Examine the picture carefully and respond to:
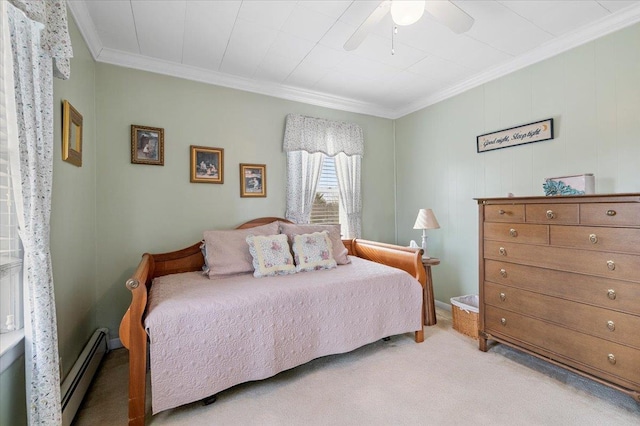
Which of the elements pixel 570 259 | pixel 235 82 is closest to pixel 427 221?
pixel 570 259

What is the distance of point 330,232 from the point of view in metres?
2.96

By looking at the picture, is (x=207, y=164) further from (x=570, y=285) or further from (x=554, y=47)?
(x=554, y=47)

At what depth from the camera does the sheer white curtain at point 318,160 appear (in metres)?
3.22

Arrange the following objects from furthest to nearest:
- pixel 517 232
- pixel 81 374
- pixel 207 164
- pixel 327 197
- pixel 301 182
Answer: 1. pixel 327 197
2. pixel 301 182
3. pixel 207 164
4. pixel 517 232
5. pixel 81 374

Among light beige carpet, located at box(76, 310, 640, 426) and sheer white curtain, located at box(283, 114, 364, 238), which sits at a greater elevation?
sheer white curtain, located at box(283, 114, 364, 238)

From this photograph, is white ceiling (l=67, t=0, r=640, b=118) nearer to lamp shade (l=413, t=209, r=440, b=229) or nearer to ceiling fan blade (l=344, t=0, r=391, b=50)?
ceiling fan blade (l=344, t=0, r=391, b=50)

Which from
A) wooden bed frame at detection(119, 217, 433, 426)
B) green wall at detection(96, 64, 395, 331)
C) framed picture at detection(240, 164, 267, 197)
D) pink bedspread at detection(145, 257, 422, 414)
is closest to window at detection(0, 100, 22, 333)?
wooden bed frame at detection(119, 217, 433, 426)

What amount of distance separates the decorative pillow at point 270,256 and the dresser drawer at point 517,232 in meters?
1.67

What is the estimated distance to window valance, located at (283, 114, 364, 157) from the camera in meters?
3.21

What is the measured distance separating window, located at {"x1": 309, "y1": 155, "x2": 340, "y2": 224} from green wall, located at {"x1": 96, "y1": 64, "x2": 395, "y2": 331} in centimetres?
47

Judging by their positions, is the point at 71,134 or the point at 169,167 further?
the point at 169,167

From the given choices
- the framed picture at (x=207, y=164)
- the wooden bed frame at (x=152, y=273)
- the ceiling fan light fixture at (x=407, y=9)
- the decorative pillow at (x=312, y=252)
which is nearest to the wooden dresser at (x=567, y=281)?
the wooden bed frame at (x=152, y=273)

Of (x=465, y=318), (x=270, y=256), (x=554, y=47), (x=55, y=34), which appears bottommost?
(x=465, y=318)

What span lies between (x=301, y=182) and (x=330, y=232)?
725 millimetres
